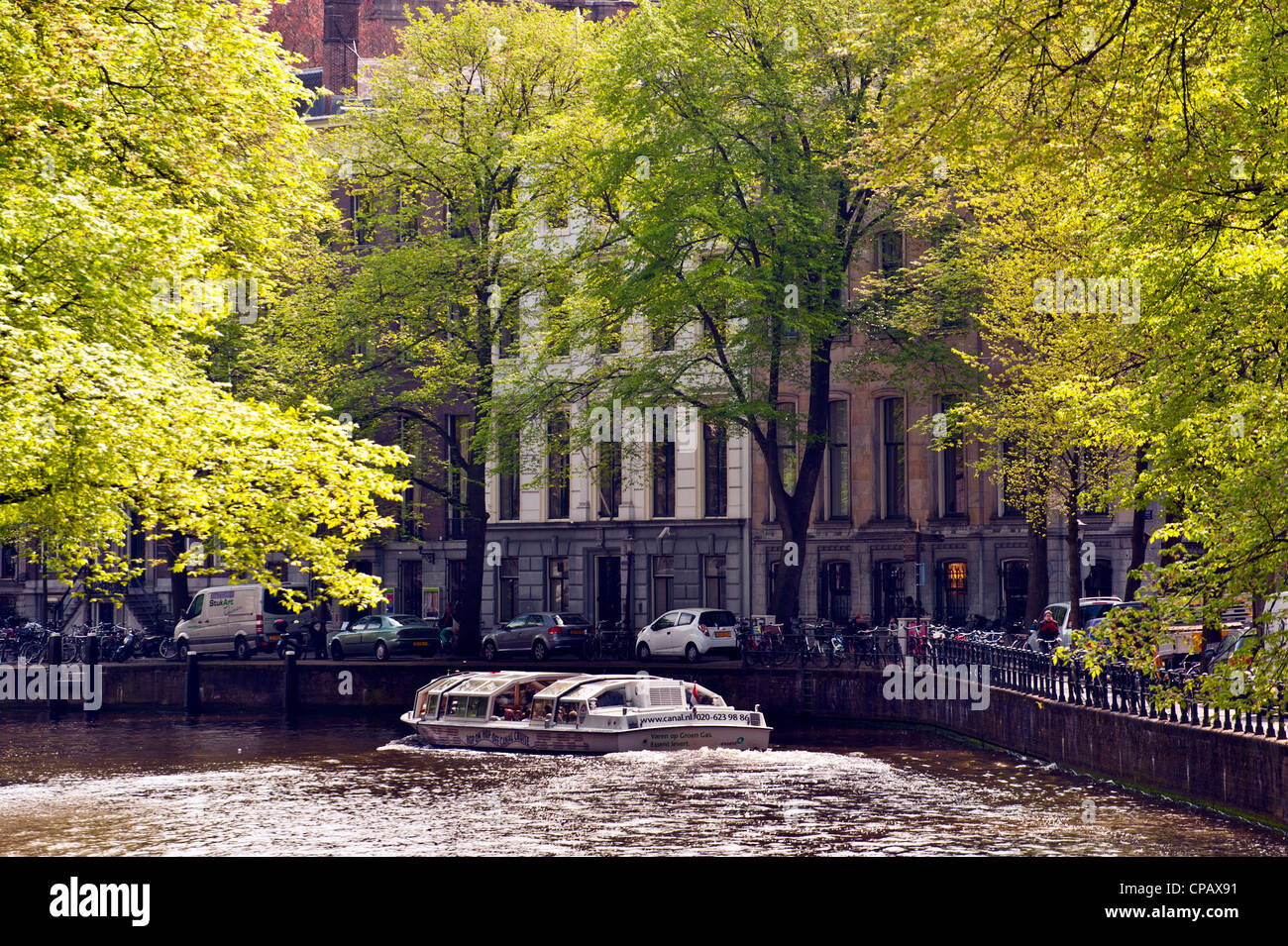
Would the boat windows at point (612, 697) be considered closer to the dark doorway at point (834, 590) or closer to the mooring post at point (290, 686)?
the mooring post at point (290, 686)

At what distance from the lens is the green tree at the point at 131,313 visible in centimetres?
1616

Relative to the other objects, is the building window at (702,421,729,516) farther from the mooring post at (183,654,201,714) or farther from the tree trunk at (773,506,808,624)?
the mooring post at (183,654,201,714)

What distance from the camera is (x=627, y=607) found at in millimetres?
49750

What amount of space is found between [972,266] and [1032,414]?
4.30m

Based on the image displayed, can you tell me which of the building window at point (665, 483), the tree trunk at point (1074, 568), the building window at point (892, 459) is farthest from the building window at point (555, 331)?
the building window at point (892, 459)

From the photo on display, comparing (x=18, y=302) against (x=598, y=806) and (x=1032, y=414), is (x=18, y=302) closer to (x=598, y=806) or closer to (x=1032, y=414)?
(x=598, y=806)

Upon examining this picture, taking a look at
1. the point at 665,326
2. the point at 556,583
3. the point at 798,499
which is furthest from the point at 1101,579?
the point at 556,583

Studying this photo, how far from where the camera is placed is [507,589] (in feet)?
181

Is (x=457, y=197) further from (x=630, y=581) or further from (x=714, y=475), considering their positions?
(x=714, y=475)

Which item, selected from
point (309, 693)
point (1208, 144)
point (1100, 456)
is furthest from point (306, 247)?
point (1208, 144)

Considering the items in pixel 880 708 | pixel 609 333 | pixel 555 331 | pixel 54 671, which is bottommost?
pixel 880 708

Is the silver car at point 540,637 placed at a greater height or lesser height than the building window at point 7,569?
lesser

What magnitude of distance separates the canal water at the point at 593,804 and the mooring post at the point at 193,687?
8.16m

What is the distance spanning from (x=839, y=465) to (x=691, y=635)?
11317 mm
